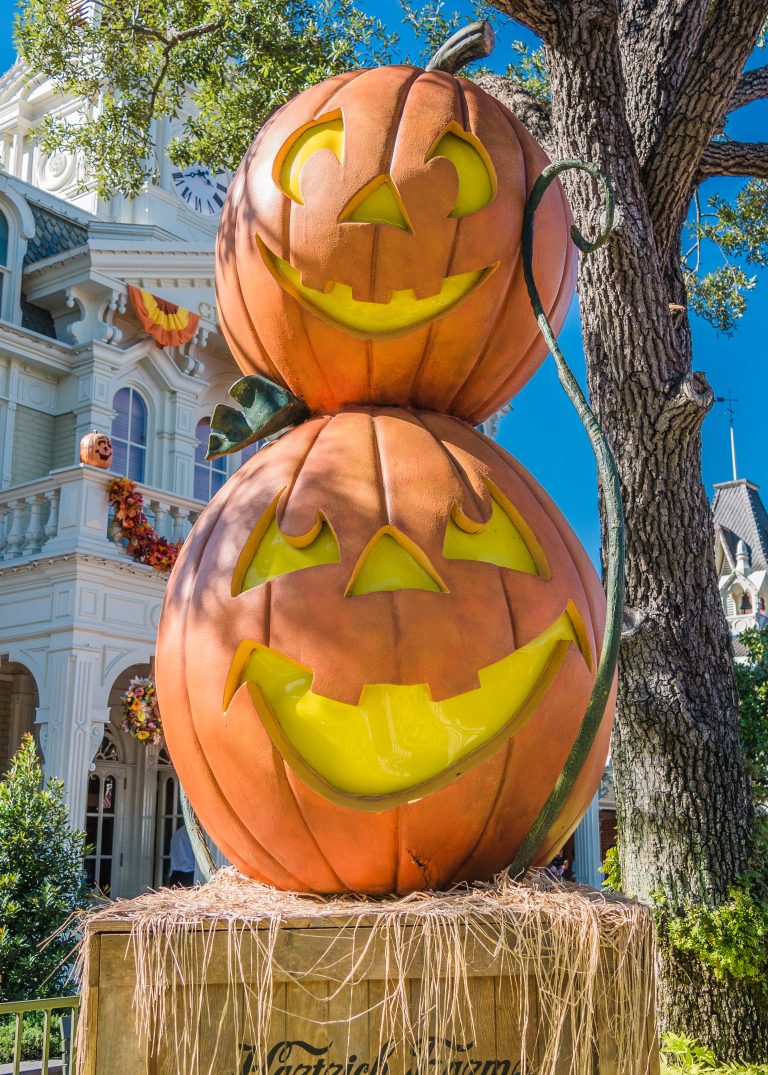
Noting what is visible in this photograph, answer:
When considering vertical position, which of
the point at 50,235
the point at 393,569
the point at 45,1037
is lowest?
the point at 45,1037

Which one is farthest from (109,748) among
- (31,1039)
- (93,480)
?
(31,1039)

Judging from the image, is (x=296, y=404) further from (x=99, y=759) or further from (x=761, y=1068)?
(x=99, y=759)

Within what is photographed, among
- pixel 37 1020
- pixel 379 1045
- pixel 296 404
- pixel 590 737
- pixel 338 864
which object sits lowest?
pixel 37 1020

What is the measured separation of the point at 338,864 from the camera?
2277 mm

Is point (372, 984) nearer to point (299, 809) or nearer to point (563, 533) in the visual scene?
point (299, 809)

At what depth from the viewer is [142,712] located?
11.9 metres

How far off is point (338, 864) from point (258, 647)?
50 centimetres

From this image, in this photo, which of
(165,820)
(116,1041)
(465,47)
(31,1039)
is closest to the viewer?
(116,1041)

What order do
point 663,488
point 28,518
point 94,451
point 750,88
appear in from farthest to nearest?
point 28,518
point 94,451
point 750,88
point 663,488

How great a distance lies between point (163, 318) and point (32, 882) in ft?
28.6

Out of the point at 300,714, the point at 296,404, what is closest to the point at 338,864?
the point at 300,714

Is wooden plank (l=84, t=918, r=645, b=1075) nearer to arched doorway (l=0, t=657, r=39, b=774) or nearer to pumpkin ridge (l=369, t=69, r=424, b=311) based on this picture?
pumpkin ridge (l=369, t=69, r=424, b=311)

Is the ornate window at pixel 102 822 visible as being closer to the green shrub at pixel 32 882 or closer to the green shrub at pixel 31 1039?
the green shrub at pixel 31 1039

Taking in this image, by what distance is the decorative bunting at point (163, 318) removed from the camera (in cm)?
1429
